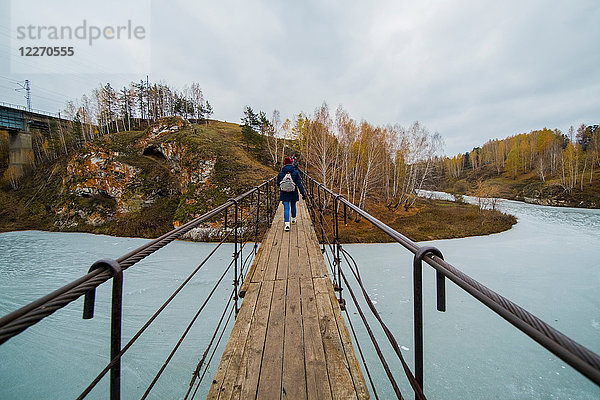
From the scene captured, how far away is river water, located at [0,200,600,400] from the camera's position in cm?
402

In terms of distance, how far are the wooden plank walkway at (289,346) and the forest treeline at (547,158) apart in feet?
132

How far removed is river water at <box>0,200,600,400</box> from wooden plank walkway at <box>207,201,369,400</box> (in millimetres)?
3042

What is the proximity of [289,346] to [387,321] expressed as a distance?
497cm

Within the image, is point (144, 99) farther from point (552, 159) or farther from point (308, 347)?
point (552, 159)

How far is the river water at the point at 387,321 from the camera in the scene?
4.02 m

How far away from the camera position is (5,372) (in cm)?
411

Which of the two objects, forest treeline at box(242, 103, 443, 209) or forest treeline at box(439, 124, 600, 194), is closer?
forest treeline at box(242, 103, 443, 209)

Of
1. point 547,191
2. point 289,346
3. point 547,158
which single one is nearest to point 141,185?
point 289,346

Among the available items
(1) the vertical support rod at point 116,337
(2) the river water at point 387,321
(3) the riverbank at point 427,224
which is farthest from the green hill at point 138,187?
(1) the vertical support rod at point 116,337

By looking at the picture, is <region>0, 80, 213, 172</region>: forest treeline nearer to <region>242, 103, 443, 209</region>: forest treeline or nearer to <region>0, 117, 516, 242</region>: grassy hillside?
<region>0, 117, 516, 242</region>: grassy hillside

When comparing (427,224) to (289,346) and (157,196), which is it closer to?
(289,346)

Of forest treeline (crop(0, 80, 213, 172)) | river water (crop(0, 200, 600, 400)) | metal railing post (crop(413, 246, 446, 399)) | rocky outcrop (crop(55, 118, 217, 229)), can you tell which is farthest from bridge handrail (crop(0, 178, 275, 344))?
Answer: forest treeline (crop(0, 80, 213, 172))

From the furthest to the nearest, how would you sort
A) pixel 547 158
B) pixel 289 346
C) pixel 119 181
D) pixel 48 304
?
pixel 547 158, pixel 119 181, pixel 289 346, pixel 48 304

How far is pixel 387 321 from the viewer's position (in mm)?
5707
